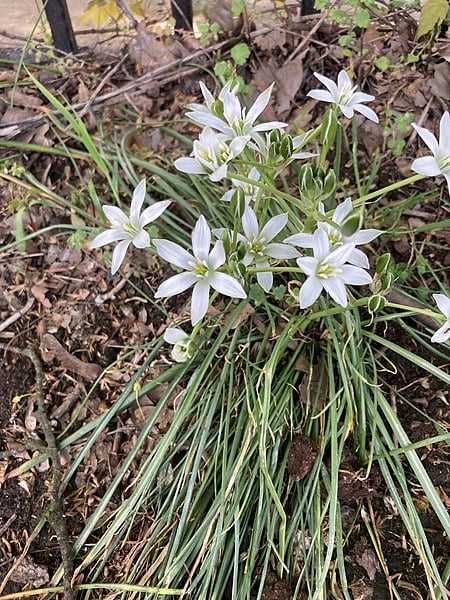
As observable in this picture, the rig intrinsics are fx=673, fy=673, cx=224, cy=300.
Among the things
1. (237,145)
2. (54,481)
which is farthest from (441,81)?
(54,481)

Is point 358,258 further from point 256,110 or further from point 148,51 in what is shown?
point 148,51

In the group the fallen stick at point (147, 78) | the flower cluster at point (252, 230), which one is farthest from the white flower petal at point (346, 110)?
the fallen stick at point (147, 78)

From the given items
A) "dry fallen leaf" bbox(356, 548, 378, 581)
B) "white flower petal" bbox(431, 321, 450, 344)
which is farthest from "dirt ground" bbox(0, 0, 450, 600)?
"white flower petal" bbox(431, 321, 450, 344)

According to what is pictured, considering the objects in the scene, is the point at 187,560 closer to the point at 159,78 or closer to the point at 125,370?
the point at 125,370

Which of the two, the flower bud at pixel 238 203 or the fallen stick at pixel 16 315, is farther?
the fallen stick at pixel 16 315

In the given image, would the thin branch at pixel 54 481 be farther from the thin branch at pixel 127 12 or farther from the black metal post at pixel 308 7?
the black metal post at pixel 308 7

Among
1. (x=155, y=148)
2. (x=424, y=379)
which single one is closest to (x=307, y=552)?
(x=424, y=379)
